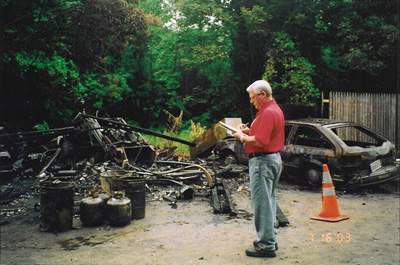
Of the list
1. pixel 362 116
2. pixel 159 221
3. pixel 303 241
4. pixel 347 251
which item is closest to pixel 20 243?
pixel 159 221

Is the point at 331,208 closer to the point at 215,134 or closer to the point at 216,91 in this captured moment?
the point at 215,134

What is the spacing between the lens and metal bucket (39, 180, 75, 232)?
5801mm

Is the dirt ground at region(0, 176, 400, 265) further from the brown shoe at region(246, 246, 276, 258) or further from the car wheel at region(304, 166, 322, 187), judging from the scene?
the car wheel at region(304, 166, 322, 187)

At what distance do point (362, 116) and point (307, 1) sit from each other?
8.89 m

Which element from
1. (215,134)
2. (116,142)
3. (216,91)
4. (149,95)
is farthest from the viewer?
(149,95)

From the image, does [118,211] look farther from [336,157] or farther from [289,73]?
[289,73]

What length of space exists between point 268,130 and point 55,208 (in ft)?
12.0

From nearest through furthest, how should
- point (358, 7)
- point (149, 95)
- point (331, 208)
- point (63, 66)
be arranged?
point (331, 208) < point (63, 66) < point (358, 7) < point (149, 95)

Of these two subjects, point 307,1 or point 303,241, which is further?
point 307,1

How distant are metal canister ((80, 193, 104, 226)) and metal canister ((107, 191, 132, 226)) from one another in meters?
0.16

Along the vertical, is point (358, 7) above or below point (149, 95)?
above

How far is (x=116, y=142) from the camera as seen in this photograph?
10781 millimetres

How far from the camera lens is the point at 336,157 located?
8156 millimetres
